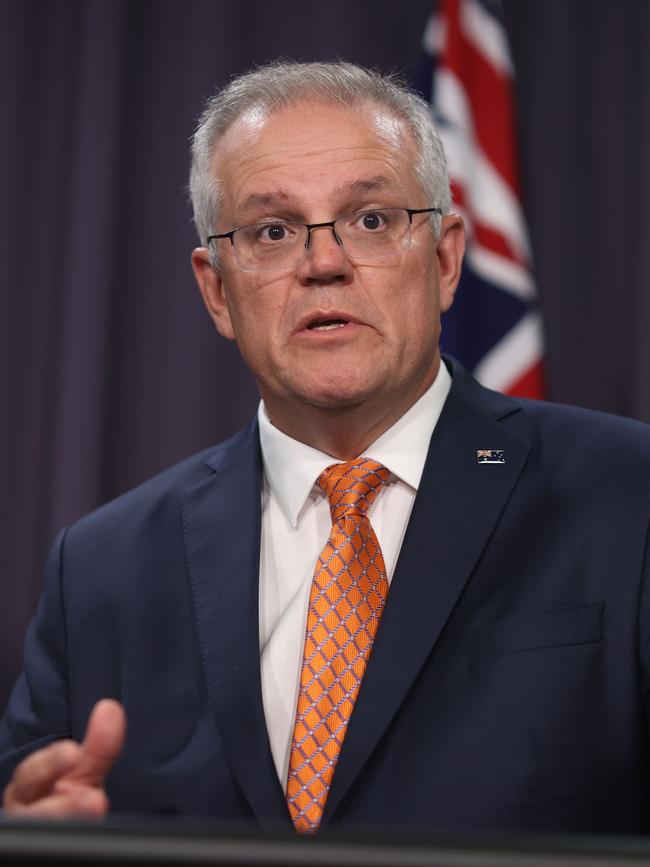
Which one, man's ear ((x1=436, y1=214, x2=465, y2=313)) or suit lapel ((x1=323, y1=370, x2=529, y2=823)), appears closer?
suit lapel ((x1=323, y1=370, x2=529, y2=823))

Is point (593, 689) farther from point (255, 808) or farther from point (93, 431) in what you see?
point (93, 431)

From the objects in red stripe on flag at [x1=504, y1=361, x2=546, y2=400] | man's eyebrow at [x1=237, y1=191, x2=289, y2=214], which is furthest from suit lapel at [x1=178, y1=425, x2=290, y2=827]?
red stripe on flag at [x1=504, y1=361, x2=546, y2=400]

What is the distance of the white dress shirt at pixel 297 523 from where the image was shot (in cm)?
140

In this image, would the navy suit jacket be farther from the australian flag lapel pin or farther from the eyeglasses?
the eyeglasses

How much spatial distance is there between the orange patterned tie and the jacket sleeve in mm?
401

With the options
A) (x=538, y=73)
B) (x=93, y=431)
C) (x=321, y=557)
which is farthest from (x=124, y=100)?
(x=321, y=557)

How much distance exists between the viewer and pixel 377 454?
1518 mm

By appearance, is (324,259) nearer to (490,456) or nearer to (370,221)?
(370,221)

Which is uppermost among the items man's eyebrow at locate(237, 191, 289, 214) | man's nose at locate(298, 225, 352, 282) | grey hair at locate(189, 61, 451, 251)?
grey hair at locate(189, 61, 451, 251)

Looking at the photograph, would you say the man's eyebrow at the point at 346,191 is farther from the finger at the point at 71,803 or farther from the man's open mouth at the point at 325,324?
the finger at the point at 71,803

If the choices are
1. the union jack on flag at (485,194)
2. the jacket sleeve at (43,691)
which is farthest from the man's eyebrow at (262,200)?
the union jack on flag at (485,194)

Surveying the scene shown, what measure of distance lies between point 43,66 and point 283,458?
156 cm

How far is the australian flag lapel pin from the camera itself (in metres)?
1.48

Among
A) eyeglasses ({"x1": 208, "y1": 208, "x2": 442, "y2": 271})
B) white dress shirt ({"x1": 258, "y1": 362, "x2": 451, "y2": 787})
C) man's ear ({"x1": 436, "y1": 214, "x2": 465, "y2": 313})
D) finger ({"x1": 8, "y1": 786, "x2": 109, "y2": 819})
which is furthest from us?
man's ear ({"x1": 436, "y1": 214, "x2": 465, "y2": 313})
